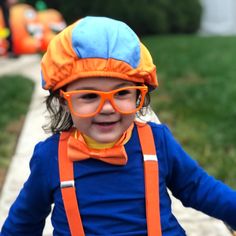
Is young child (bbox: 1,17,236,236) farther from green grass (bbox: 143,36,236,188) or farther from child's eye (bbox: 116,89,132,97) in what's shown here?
green grass (bbox: 143,36,236,188)

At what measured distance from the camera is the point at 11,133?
16.2ft

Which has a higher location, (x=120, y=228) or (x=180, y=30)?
(x=120, y=228)

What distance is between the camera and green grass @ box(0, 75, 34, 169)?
4.49 meters

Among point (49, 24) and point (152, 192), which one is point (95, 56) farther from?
point (49, 24)

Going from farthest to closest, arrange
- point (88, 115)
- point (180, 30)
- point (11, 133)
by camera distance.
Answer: point (180, 30) < point (11, 133) < point (88, 115)

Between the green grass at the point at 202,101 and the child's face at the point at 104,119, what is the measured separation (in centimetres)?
186

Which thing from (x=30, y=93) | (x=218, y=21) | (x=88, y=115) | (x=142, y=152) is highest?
(x=88, y=115)

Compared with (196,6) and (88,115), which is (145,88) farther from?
(196,6)

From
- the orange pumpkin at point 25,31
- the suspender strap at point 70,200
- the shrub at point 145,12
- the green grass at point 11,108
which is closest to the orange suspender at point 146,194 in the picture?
the suspender strap at point 70,200

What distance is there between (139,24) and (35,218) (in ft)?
36.9

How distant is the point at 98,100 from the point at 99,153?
0.69 feet

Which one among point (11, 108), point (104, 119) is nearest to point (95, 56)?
point (104, 119)

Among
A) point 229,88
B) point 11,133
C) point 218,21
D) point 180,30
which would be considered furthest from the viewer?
point 218,21

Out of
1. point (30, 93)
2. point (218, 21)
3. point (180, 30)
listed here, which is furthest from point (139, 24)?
point (30, 93)
